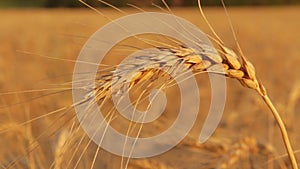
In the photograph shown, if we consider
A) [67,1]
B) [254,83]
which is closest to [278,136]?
[254,83]

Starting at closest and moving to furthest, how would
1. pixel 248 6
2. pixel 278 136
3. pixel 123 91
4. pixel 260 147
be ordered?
pixel 123 91
pixel 260 147
pixel 278 136
pixel 248 6

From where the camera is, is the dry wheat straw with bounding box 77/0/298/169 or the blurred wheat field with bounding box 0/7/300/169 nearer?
the dry wheat straw with bounding box 77/0/298/169

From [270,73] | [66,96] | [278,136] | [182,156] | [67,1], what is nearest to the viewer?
[182,156]

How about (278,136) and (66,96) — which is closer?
(278,136)

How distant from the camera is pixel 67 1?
47.7 ft

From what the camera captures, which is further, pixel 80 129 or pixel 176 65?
pixel 80 129

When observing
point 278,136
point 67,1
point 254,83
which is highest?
point 67,1

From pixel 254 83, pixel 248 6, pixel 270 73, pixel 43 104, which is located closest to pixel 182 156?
pixel 43 104

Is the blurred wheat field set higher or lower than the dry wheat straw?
lower

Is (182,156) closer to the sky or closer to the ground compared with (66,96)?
closer to the ground

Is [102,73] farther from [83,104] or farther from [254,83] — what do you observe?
[254,83]

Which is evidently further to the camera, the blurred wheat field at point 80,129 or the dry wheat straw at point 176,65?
the blurred wheat field at point 80,129

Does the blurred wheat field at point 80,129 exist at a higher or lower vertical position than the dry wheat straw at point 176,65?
lower

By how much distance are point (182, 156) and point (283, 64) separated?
3.78m
